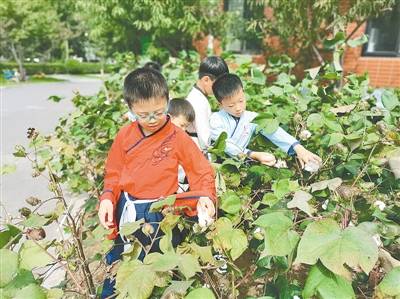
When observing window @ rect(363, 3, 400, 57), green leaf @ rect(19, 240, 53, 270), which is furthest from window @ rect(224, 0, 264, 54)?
green leaf @ rect(19, 240, 53, 270)

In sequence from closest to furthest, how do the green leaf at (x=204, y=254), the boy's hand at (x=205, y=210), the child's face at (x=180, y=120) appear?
the green leaf at (x=204, y=254) < the boy's hand at (x=205, y=210) < the child's face at (x=180, y=120)

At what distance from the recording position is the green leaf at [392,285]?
39.4 inches

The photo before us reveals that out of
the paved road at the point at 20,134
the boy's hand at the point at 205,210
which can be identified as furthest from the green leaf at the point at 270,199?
the paved road at the point at 20,134

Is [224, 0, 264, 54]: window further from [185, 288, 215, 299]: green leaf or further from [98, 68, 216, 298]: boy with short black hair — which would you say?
[185, 288, 215, 299]: green leaf

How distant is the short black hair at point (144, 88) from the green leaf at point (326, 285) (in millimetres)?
1007

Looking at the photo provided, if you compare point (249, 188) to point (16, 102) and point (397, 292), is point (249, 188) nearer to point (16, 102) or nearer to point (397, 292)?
point (397, 292)

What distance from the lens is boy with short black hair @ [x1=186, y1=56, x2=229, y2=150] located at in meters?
2.61

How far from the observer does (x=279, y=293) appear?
130 cm

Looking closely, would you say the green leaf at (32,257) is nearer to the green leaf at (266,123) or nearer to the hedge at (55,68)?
the green leaf at (266,123)

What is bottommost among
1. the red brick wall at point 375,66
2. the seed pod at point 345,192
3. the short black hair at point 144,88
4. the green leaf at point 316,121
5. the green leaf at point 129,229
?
the red brick wall at point 375,66

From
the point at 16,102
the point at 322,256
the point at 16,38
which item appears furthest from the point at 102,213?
the point at 16,38

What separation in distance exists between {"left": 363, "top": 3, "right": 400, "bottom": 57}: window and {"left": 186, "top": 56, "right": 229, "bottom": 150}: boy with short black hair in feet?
24.7

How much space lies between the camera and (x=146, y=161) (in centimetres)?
186

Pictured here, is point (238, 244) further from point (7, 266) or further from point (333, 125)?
point (333, 125)
